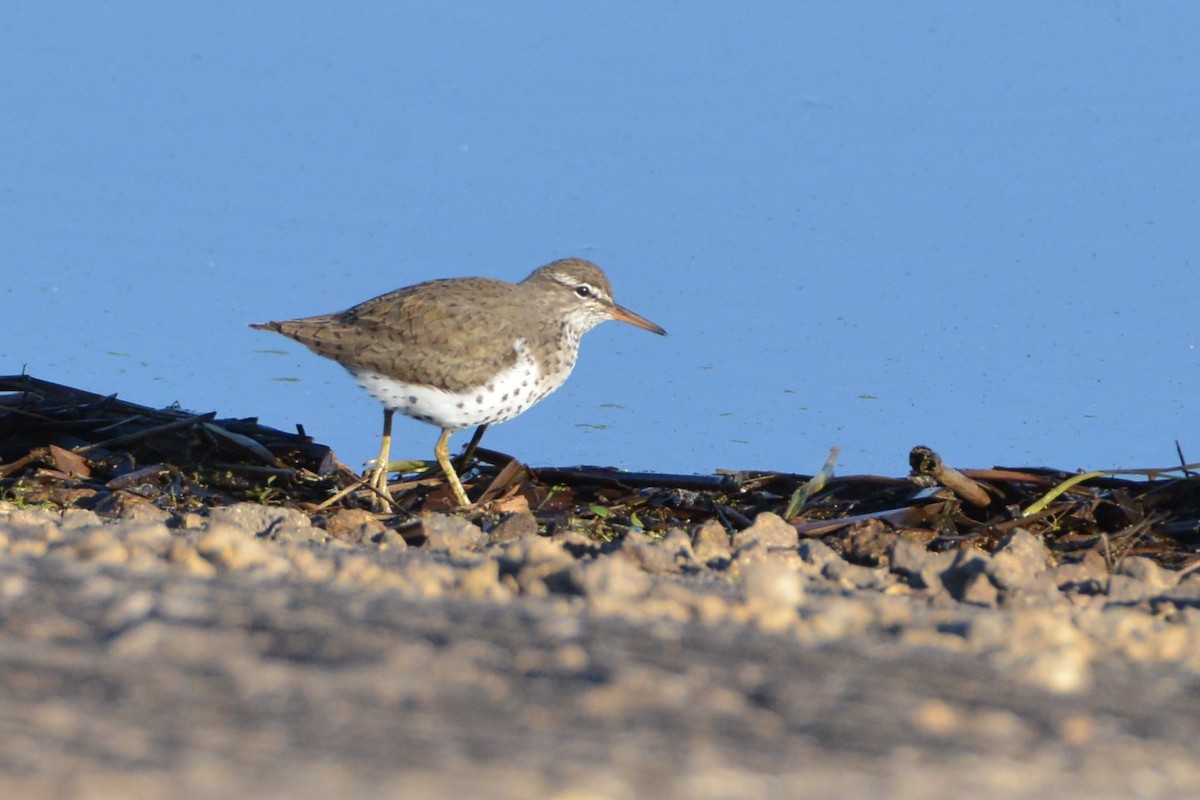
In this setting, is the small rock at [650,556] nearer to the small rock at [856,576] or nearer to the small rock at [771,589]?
the small rock at [856,576]

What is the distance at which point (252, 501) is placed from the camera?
6426 millimetres

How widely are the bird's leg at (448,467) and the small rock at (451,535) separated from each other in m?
1.52

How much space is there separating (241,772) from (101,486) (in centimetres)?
460

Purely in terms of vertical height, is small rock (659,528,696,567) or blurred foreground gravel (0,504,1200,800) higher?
small rock (659,528,696,567)

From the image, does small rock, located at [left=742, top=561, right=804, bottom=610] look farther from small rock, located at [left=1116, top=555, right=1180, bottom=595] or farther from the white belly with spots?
the white belly with spots

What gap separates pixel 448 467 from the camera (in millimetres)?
6910

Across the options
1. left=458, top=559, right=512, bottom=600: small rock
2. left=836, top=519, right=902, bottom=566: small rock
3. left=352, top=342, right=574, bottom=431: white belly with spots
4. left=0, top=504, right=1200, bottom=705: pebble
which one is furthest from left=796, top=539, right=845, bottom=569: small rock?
left=352, top=342, right=574, bottom=431: white belly with spots

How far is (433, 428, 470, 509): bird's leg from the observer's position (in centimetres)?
668

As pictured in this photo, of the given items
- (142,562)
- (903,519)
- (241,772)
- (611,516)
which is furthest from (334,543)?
(241,772)

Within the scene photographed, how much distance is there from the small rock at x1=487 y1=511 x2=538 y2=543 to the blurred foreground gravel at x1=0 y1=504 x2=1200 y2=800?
1.47 meters

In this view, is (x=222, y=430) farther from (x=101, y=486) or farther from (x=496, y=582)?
(x=496, y=582)

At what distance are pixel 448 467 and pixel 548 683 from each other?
4495 mm

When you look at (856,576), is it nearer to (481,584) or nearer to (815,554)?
(815,554)

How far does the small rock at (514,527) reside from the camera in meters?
5.33
